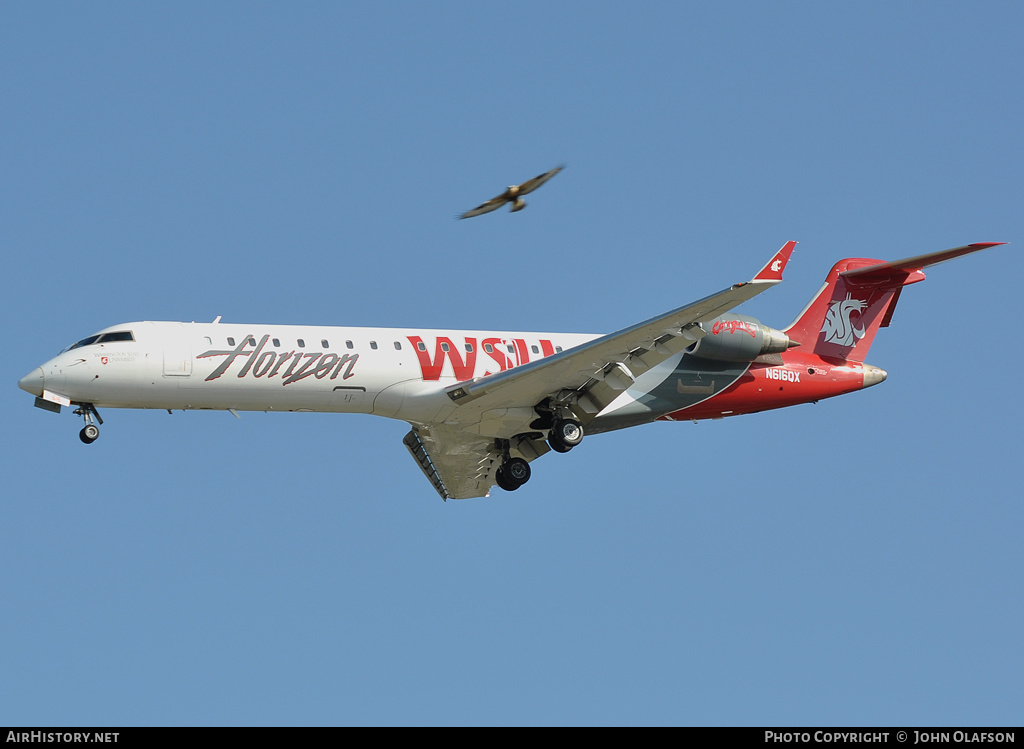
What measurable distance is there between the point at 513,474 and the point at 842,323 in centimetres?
778

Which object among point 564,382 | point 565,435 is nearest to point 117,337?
point 564,382

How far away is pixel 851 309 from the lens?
26.2 meters

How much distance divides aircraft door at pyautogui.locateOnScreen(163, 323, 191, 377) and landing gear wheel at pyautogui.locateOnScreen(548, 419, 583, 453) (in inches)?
271

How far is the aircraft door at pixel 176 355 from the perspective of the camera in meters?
21.7

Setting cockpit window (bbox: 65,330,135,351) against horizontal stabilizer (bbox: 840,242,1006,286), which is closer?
cockpit window (bbox: 65,330,135,351)

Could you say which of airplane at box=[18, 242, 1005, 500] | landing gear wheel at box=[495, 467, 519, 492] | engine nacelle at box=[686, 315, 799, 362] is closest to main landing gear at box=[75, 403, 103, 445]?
airplane at box=[18, 242, 1005, 500]

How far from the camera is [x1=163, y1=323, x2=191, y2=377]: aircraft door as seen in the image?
21672 mm

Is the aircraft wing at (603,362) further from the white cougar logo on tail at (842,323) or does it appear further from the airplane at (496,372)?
the white cougar logo on tail at (842,323)

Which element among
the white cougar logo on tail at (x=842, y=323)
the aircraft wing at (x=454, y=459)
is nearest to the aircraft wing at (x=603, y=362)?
the aircraft wing at (x=454, y=459)

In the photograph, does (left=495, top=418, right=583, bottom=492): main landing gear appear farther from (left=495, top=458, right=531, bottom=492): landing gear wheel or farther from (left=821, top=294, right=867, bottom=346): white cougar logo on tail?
(left=821, top=294, right=867, bottom=346): white cougar logo on tail

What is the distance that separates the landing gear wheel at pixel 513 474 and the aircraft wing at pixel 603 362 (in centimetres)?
164

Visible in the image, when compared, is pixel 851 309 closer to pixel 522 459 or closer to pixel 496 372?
pixel 522 459
